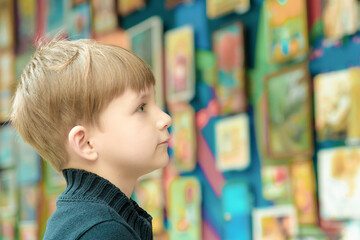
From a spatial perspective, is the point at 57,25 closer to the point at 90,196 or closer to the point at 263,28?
the point at 263,28

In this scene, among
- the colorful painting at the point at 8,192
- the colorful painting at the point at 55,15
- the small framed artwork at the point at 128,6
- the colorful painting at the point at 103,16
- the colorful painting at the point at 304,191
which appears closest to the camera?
the colorful painting at the point at 304,191

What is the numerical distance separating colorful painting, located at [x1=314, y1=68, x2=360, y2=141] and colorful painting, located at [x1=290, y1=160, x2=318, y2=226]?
14cm

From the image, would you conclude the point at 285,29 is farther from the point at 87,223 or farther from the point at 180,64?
the point at 87,223

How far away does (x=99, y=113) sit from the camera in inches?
54.0

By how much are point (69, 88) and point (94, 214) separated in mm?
263

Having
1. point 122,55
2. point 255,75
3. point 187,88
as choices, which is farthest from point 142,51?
point 122,55

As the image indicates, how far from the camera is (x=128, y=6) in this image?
3621 mm

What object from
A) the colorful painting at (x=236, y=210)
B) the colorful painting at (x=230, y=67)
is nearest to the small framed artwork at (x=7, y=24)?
the colorful painting at (x=230, y=67)

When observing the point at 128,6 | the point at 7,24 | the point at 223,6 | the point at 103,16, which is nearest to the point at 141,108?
the point at 223,6

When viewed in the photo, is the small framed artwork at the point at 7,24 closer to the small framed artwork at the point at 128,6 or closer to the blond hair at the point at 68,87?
the small framed artwork at the point at 128,6

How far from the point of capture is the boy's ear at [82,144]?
4.48 ft

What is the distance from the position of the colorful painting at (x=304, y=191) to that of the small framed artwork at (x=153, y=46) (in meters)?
0.97

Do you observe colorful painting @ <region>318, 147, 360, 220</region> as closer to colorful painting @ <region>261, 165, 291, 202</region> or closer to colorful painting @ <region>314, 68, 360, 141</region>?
colorful painting @ <region>314, 68, 360, 141</region>

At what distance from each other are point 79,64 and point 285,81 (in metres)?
1.42
